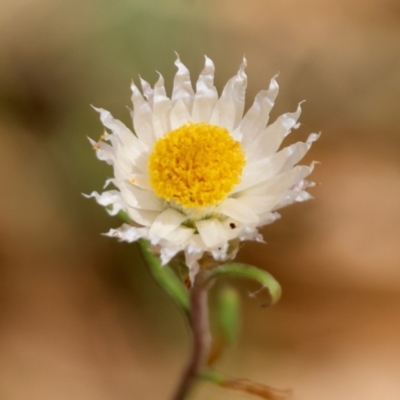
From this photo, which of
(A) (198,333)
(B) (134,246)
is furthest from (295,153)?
(B) (134,246)

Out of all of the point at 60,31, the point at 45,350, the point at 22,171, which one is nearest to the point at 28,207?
the point at 22,171

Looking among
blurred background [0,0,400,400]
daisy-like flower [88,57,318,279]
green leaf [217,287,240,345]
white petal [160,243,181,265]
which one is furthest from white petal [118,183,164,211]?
blurred background [0,0,400,400]

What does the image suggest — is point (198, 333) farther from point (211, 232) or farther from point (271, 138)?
point (271, 138)

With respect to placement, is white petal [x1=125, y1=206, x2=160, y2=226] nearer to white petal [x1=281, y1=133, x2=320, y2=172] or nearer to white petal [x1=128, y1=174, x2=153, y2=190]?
white petal [x1=128, y1=174, x2=153, y2=190]

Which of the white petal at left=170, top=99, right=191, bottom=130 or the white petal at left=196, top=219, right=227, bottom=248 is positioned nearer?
the white petal at left=196, top=219, right=227, bottom=248

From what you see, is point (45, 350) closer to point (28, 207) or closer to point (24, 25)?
point (28, 207)
